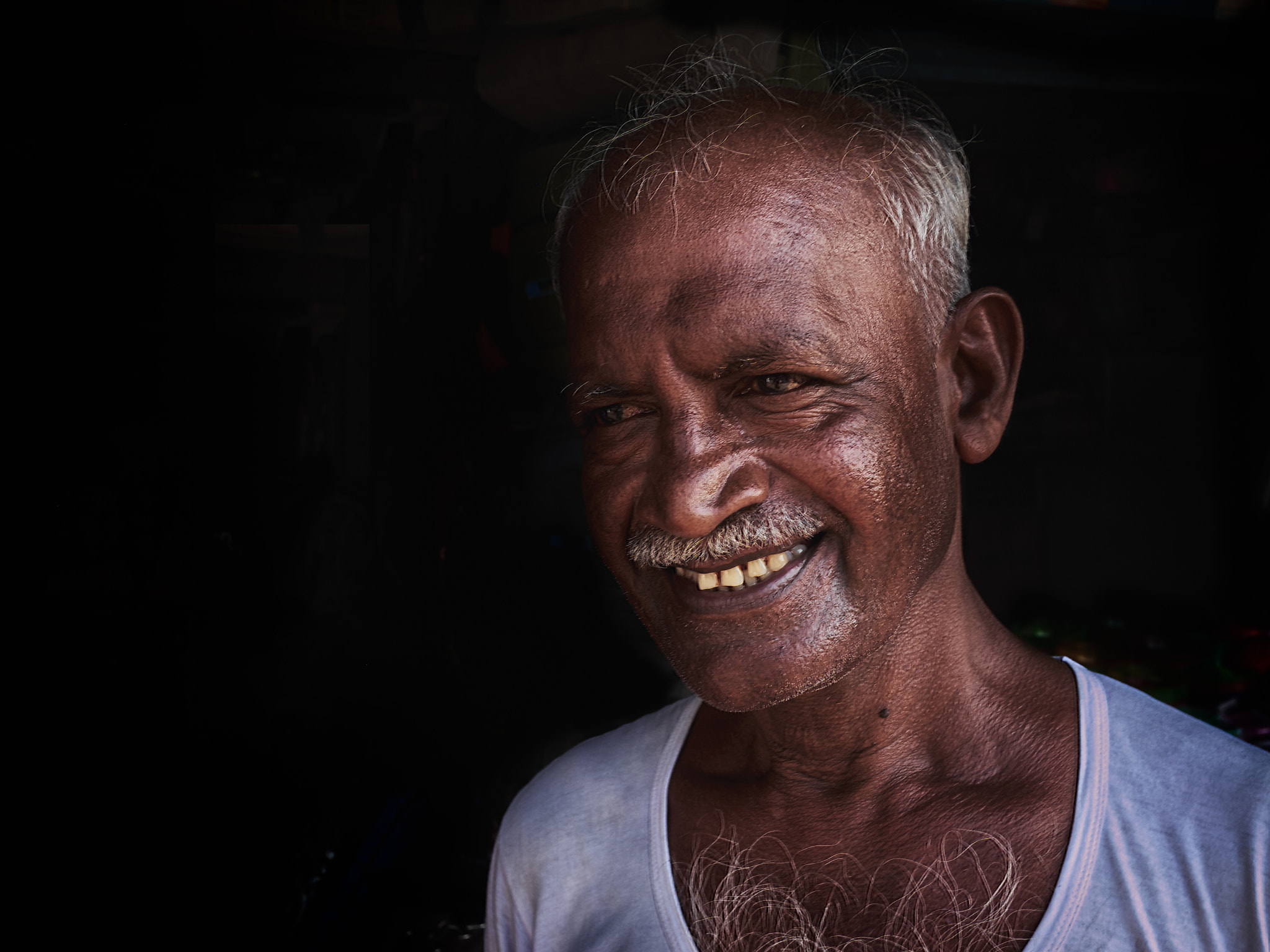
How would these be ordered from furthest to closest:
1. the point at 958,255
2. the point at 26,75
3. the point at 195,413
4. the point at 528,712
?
1. the point at 528,712
2. the point at 195,413
3. the point at 26,75
4. the point at 958,255

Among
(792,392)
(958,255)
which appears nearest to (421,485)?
(792,392)

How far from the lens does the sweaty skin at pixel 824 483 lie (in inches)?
52.2

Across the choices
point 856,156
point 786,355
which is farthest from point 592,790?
point 856,156

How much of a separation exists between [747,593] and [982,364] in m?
0.65

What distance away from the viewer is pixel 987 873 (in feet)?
4.38

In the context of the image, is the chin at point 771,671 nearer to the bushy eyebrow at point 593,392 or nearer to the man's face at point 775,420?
the man's face at point 775,420

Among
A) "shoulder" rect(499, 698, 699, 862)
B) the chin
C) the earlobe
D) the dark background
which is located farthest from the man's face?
the dark background

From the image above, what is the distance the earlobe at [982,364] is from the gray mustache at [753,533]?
1.35 ft

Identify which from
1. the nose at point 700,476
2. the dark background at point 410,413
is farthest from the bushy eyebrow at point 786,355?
the dark background at point 410,413

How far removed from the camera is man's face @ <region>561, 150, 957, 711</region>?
1.32m

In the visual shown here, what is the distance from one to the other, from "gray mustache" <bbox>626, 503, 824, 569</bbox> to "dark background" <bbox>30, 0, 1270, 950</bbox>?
112 centimetres

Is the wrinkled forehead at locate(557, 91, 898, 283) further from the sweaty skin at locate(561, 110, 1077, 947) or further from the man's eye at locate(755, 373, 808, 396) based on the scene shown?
the man's eye at locate(755, 373, 808, 396)

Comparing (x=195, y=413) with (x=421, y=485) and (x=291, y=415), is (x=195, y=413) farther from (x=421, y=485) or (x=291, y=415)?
(x=421, y=485)

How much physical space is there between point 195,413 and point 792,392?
5.77 feet
